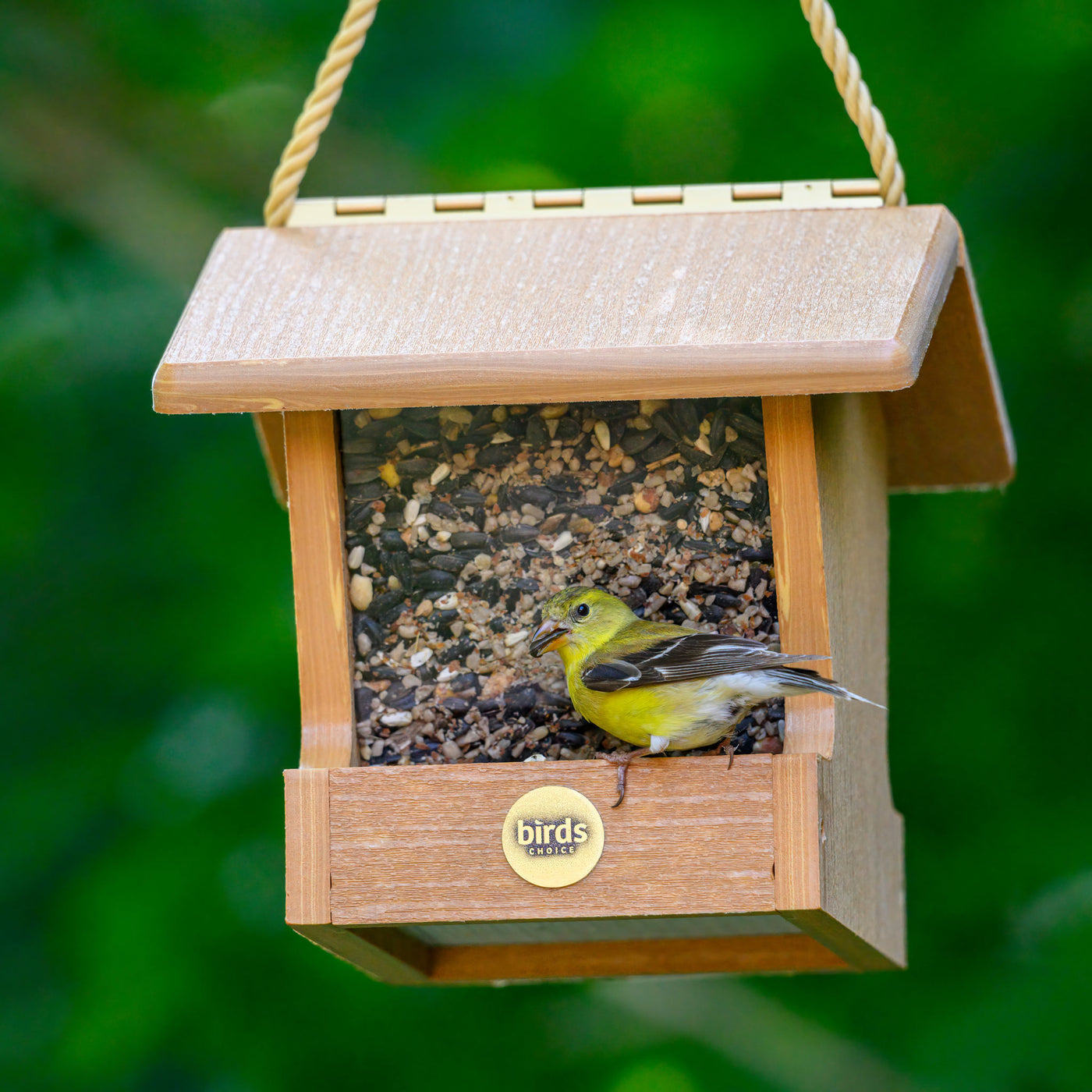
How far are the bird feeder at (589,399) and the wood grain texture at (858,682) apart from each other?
1 centimetres

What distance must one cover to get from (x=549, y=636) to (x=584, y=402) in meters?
0.41

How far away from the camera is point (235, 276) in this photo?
9.29 feet

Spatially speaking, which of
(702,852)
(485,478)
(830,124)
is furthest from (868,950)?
(830,124)

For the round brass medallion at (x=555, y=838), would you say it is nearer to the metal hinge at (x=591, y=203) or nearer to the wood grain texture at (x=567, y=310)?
the wood grain texture at (x=567, y=310)

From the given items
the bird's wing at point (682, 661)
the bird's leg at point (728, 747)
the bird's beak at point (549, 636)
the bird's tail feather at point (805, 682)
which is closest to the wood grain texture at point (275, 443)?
the bird's beak at point (549, 636)

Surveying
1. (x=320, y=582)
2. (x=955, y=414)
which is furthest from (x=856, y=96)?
(x=320, y=582)

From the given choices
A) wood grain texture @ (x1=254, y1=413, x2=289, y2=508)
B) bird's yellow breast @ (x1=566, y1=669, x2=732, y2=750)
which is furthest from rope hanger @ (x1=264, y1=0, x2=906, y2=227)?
bird's yellow breast @ (x1=566, y1=669, x2=732, y2=750)

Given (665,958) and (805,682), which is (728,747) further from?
(665,958)

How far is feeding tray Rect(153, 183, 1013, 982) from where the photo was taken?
2422 millimetres

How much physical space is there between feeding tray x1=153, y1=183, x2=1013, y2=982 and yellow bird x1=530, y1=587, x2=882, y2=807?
9 cm

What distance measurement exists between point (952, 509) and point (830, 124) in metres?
1.19

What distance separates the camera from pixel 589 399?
2404 mm

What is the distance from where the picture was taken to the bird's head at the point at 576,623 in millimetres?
2627

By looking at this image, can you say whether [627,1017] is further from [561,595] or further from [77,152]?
[77,152]
